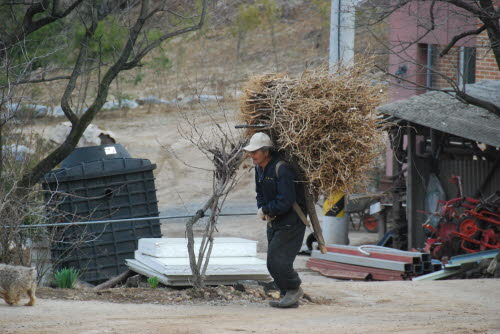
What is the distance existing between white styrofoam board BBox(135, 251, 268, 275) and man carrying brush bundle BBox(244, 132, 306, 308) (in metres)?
1.14

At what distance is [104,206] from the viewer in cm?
1184

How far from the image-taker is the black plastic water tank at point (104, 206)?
11.4m

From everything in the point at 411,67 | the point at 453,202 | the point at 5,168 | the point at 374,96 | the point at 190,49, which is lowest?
the point at 453,202

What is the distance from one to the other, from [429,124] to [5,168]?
7.27 metres

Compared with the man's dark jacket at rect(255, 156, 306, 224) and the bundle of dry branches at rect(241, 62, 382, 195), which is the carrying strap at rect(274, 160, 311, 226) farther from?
the bundle of dry branches at rect(241, 62, 382, 195)

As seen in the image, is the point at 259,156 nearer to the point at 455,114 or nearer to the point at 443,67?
the point at 455,114

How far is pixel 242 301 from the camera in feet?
25.3

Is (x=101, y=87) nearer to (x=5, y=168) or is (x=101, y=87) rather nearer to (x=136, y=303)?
(x=5, y=168)

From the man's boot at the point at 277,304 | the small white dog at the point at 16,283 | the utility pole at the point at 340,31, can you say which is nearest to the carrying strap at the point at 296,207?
the man's boot at the point at 277,304

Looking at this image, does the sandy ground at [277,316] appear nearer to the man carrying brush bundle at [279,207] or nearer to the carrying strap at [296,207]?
the man carrying brush bundle at [279,207]

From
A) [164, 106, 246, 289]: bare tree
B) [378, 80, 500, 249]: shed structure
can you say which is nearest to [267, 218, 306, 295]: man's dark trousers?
[164, 106, 246, 289]: bare tree

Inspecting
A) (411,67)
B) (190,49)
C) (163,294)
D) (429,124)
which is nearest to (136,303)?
(163,294)

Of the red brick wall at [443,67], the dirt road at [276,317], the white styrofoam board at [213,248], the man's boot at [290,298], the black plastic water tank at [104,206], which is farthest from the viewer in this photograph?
the red brick wall at [443,67]

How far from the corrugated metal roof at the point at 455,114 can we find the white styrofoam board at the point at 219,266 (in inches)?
204
